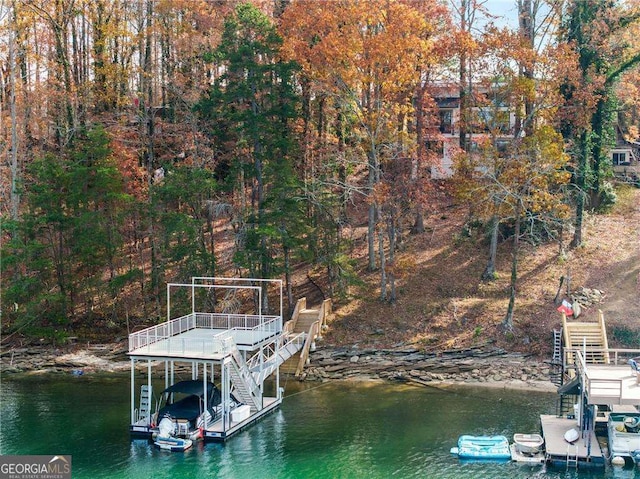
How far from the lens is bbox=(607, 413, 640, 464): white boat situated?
24.8 metres

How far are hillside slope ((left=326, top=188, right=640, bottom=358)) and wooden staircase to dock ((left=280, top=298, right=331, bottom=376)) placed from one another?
0.85 metres

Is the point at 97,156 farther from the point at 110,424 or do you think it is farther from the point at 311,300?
the point at 110,424

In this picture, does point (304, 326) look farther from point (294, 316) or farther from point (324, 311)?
point (324, 311)

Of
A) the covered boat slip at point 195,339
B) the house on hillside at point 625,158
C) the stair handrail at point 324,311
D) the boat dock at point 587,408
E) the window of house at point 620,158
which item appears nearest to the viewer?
the boat dock at point 587,408

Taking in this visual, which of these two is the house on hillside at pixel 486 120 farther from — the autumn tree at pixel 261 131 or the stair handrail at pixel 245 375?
the stair handrail at pixel 245 375

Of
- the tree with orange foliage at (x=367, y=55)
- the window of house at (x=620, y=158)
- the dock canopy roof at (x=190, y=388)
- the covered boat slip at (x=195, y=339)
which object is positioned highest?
the tree with orange foliage at (x=367, y=55)

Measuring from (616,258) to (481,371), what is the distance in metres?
11.8

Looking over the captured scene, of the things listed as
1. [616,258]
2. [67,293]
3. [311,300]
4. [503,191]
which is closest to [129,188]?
[67,293]

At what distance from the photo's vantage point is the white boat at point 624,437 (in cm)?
2484

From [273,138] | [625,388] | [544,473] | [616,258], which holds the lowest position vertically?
[544,473]

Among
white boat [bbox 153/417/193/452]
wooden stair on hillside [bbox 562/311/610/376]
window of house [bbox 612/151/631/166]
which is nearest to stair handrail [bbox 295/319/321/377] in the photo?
white boat [bbox 153/417/193/452]

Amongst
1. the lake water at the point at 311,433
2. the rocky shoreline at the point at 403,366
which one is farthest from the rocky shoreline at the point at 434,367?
the lake water at the point at 311,433

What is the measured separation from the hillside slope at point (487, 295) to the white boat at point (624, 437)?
8646 millimetres

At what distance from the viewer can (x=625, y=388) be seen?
82.3 ft
